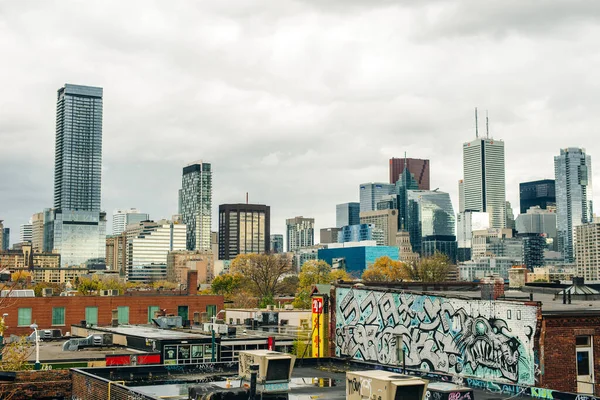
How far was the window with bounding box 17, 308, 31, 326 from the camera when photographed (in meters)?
88.3

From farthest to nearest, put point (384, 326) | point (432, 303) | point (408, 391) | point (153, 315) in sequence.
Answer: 1. point (153, 315)
2. point (384, 326)
3. point (432, 303)
4. point (408, 391)

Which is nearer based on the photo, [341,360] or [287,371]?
[287,371]

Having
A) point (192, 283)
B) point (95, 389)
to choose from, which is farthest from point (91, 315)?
point (95, 389)

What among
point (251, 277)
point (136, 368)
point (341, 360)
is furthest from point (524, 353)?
point (251, 277)

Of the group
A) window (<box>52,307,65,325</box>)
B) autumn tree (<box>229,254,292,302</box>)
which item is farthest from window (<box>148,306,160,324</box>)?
autumn tree (<box>229,254,292,302</box>)

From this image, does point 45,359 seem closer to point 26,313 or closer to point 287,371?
point 287,371

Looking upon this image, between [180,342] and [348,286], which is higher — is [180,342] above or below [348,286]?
below

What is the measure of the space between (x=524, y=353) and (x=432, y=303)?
279 inches

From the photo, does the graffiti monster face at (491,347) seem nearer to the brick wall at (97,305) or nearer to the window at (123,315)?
the brick wall at (97,305)

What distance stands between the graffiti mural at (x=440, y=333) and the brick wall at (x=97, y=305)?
171 ft

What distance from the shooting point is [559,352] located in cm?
3325

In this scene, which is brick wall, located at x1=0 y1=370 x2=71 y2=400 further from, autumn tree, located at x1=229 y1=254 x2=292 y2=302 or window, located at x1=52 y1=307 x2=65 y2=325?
autumn tree, located at x1=229 y1=254 x2=292 y2=302

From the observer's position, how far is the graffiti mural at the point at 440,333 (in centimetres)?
3406

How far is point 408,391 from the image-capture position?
816 inches
